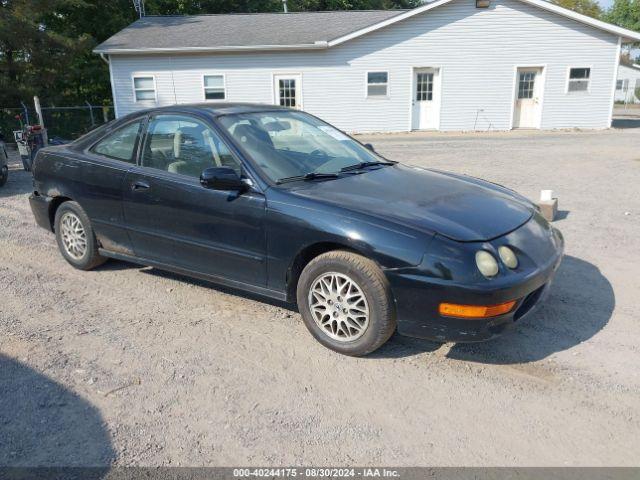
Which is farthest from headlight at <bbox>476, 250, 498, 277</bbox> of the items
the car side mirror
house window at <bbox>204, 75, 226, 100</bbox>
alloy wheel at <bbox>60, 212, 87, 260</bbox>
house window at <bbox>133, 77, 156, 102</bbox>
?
house window at <bbox>133, 77, 156, 102</bbox>

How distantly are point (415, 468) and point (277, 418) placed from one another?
0.82 m

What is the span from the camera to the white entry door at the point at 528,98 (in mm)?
20531

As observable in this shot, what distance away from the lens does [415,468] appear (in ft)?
8.57

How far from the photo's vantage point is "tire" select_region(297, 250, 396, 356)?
11.1 feet

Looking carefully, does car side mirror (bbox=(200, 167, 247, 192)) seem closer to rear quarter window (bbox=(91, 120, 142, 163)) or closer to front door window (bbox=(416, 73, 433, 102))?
rear quarter window (bbox=(91, 120, 142, 163))

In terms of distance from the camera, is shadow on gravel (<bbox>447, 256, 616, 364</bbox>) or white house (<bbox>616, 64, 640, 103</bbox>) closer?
shadow on gravel (<bbox>447, 256, 616, 364</bbox>)

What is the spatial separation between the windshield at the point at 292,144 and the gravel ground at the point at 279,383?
119 centimetres

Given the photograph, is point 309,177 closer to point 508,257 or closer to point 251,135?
point 251,135

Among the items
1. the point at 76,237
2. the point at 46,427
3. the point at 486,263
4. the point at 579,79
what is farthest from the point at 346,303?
the point at 579,79

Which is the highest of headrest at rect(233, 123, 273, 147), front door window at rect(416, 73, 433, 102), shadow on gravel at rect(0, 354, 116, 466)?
headrest at rect(233, 123, 273, 147)

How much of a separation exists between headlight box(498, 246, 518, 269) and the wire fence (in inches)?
738

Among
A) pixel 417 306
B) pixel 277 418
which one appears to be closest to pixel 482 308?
pixel 417 306

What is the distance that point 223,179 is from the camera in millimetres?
3803

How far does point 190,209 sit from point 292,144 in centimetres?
99
